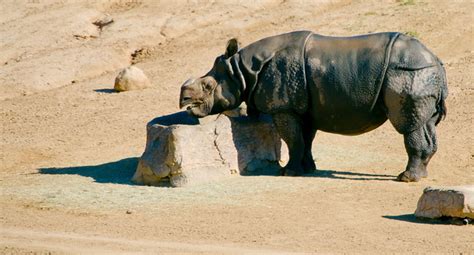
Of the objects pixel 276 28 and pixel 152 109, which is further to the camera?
pixel 276 28

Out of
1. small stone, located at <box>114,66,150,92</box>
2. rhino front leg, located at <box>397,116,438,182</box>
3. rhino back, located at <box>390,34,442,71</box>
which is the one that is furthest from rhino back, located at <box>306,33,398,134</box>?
small stone, located at <box>114,66,150,92</box>

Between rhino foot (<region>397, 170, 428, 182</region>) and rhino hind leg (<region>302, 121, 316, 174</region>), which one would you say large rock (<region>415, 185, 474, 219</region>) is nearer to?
rhino foot (<region>397, 170, 428, 182</region>)

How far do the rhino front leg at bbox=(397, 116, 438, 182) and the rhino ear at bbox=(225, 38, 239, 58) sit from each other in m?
2.79

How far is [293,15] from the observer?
95.0 feet

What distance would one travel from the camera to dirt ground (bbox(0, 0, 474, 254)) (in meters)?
13.7

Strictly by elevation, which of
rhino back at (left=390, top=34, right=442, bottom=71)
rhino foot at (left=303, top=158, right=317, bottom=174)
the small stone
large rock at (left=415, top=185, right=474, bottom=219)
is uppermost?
rhino back at (left=390, top=34, right=442, bottom=71)

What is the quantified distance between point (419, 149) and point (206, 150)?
301cm

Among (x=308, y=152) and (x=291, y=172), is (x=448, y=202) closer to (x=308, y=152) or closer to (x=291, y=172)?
(x=291, y=172)

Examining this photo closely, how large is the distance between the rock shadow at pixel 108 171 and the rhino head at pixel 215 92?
1.40 meters

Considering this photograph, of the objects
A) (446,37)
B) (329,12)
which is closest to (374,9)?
(329,12)

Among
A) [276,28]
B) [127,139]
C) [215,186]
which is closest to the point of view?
[215,186]

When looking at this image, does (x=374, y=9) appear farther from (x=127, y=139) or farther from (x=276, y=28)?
(x=127, y=139)

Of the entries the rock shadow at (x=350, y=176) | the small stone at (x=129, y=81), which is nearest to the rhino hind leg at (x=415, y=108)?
the rock shadow at (x=350, y=176)

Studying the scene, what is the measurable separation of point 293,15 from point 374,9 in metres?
1.94
